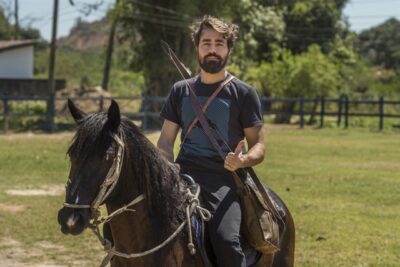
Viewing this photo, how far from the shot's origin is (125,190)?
359 centimetres

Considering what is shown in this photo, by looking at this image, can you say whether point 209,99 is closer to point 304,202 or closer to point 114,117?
point 114,117

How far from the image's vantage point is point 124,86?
191 ft

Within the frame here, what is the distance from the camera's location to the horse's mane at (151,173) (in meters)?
3.43

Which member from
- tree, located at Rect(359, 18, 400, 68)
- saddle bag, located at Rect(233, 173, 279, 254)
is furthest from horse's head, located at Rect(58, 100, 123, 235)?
tree, located at Rect(359, 18, 400, 68)

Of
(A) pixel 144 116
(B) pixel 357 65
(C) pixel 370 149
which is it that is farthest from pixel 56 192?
(B) pixel 357 65

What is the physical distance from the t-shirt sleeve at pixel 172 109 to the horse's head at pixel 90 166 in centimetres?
76

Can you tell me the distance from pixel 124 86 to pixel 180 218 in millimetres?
55120

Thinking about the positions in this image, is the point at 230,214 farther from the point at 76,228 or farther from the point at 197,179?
the point at 76,228

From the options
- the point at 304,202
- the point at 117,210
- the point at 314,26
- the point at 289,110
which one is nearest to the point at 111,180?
the point at 117,210

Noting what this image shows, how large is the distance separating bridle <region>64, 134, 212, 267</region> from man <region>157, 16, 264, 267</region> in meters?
0.13

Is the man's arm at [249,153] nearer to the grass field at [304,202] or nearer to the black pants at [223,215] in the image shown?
the black pants at [223,215]

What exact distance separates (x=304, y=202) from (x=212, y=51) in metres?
8.54

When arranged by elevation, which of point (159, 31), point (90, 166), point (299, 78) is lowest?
point (90, 166)

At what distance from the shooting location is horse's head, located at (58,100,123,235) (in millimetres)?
3191
